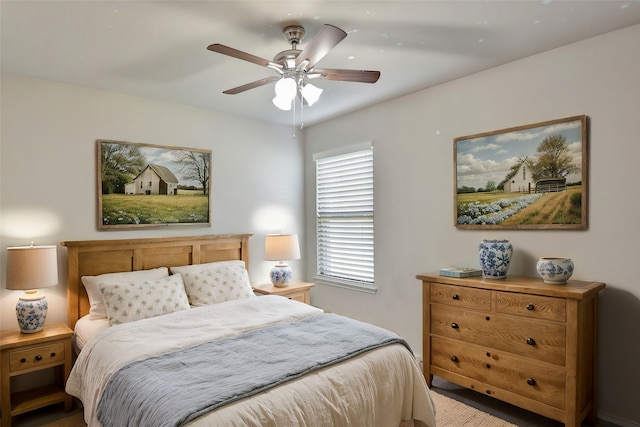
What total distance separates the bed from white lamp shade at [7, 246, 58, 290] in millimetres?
286

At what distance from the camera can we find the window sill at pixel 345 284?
159 inches

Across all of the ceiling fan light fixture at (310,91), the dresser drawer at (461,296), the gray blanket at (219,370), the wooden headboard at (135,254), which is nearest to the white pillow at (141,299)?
the wooden headboard at (135,254)

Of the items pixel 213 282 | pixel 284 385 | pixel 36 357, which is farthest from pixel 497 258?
pixel 36 357

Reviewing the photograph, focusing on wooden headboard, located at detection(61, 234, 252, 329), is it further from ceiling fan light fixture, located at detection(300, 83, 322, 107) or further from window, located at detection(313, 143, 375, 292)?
ceiling fan light fixture, located at detection(300, 83, 322, 107)

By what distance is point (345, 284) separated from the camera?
432 cm

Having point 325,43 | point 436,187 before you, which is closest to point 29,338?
point 325,43

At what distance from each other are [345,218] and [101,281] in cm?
249

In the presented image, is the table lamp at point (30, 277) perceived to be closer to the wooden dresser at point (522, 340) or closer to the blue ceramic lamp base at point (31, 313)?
the blue ceramic lamp base at point (31, 313)

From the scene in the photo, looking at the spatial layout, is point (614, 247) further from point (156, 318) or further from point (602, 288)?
point (156, 318)

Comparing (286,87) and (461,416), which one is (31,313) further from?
(461,416)

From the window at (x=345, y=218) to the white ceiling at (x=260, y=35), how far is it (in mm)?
1139

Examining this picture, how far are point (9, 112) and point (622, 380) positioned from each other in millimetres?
4781

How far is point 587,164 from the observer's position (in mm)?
2551

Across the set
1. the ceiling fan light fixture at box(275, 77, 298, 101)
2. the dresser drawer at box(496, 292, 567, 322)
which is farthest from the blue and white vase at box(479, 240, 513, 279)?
the ceiling fan light fixture at box(275, 77, 298, 101)
